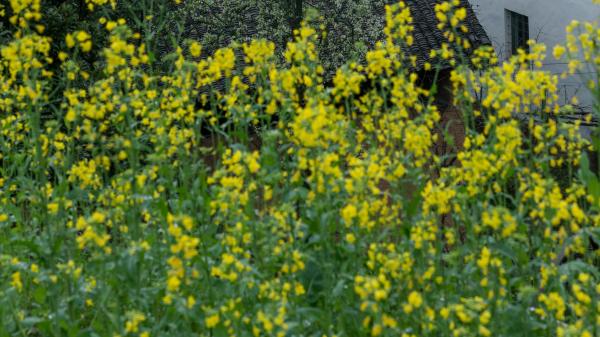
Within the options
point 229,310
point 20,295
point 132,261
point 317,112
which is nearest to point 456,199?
point 317,112

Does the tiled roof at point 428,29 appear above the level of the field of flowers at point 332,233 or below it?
above

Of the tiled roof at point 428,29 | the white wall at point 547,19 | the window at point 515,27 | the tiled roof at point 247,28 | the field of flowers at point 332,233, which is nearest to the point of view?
the field of flowers at point 332,233

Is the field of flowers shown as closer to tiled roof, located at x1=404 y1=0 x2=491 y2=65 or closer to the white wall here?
the white wall

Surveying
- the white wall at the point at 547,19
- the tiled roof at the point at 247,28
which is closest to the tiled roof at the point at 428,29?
the tiled roof at the point at 247,28

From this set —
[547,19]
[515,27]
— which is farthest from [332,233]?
[515,27]

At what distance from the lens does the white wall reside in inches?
765

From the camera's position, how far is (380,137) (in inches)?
170

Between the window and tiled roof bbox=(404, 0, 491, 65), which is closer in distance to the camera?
tiled roof bbox=(404, 0, 491, 65)

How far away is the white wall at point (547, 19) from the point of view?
19.4 meters

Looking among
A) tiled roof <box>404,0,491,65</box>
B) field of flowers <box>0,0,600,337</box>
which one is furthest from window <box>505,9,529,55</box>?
field of flowers <box>0,0,600,337</box>

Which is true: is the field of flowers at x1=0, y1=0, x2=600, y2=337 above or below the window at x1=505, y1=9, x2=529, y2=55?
below

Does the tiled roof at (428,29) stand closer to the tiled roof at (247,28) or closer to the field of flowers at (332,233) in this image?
the tiled roof at (247,28)

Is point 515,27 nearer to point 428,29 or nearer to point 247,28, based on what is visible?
point 428,29

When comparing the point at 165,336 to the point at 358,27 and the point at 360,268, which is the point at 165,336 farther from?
the point at 358,27
